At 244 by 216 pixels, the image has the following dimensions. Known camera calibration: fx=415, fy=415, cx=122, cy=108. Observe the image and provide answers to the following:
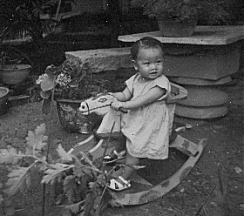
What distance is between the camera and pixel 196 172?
266 centimetres

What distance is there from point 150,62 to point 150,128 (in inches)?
14.8

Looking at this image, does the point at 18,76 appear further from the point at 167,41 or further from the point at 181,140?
the point at 181,140

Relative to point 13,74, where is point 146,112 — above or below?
above

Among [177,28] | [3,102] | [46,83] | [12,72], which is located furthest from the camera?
[12,72]

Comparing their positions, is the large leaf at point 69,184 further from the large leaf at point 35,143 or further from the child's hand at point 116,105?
the child's hand at point 116,105

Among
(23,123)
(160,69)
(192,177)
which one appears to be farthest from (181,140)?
(23,123)

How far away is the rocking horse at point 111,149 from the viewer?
2271mm

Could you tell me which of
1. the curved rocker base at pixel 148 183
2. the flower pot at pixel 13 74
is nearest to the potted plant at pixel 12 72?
the flower pot at pixel 13 74

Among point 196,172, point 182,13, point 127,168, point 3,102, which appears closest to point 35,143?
point 127,168

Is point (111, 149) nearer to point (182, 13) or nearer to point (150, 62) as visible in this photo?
point (150, 62)

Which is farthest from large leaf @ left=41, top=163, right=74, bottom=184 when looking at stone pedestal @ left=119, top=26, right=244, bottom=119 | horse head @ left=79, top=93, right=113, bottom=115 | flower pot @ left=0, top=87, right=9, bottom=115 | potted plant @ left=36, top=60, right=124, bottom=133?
flower pot @ left=0, top=87, right=9, bottom=115

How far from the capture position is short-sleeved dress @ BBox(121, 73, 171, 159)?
2365 mm

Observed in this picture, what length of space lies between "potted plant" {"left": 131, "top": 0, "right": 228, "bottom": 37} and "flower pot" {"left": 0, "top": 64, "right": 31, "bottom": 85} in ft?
5.78

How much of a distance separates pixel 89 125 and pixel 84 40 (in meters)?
2.97
